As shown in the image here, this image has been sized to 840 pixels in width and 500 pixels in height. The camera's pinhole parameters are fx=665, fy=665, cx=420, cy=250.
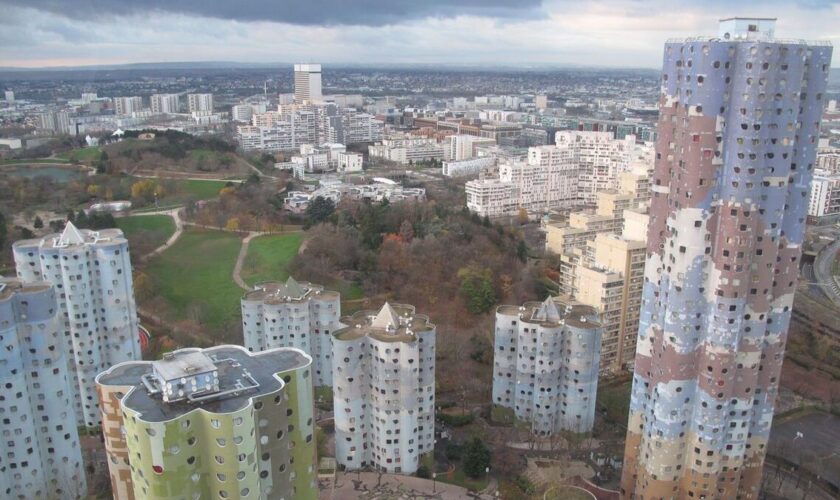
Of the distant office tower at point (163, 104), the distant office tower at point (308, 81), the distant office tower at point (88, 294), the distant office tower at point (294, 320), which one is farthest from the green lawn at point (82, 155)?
the distant office tower at point (308, 81)

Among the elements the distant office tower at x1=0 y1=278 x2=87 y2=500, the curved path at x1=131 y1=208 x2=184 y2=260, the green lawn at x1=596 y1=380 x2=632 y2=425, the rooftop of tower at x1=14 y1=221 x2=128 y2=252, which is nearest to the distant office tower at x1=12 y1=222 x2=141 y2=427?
the rooftop of tower at x1=14 y1=221 x2=128 y2=252

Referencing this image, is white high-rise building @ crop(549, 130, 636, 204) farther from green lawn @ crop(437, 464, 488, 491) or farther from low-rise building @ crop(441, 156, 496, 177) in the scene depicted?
green lawn @ crop(437, 464, 488, 491)

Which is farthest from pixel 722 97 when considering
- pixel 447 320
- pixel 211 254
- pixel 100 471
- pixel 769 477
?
pixel 211 254

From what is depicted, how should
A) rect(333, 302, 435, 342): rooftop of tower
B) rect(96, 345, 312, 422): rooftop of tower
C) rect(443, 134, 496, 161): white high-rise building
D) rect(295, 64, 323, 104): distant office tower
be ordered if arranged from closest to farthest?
1. rect(96, 345, 312, 422): rooftop of tower
2. rect(333, 302, 435, 342): rooftop of tower
3. rect(443, 134, 496, 161): white high-rise building
4. rect(295, 64, 323, 104): distant office tower

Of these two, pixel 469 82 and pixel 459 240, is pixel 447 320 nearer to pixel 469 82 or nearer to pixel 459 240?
pixel 459 240

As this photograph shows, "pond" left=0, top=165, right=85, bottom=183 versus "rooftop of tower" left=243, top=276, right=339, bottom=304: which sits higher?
"pond" left=0, top=165, right=85, bottom=183

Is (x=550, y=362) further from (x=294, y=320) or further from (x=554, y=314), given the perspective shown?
(x=294, y=320)
